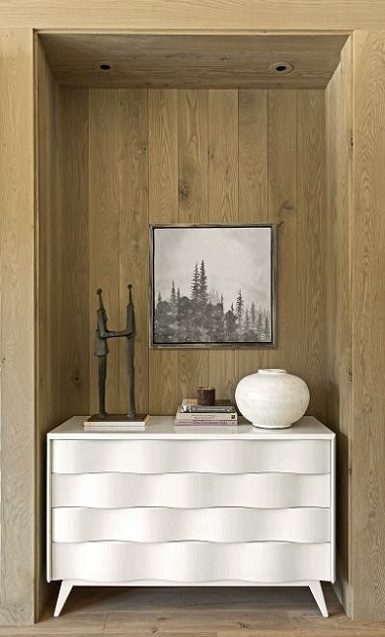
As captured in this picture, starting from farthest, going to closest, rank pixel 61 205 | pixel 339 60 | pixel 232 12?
pixel 61 205 < pixel 339 60 < pixel 232 12

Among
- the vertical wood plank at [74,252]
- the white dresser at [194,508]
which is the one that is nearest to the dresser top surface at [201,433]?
the white dresser at [194,508]

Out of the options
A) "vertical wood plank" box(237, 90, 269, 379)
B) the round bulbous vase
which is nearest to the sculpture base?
the round bulbous vase

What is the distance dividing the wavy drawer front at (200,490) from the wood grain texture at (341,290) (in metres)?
0.20

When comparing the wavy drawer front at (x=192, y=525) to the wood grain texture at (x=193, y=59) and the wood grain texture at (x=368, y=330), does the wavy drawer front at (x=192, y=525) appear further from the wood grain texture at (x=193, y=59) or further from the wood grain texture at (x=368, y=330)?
the wood grain texture at (x=193, y=59)

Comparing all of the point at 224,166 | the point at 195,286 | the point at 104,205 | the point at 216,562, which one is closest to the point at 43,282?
the point at 104,205

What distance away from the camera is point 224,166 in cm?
302

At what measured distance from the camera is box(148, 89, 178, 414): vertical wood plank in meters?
3.02

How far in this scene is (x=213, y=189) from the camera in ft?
9.92

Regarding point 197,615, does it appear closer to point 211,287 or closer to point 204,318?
point 204,318

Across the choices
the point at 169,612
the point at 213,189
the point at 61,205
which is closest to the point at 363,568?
the point at 169,612

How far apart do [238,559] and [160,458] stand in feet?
1.64

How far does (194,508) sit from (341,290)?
106 cm

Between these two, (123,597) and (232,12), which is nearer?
(232,12)

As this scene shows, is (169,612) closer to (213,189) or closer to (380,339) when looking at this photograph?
(380,339)
